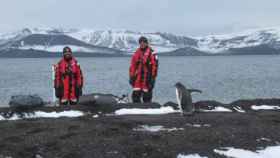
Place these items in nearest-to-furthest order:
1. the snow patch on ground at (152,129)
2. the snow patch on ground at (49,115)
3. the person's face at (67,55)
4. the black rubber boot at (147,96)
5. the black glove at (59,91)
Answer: the snow patch on ground at (152,129) → the snow patch on ground at (49,115) → the person's face at (67,55) → the black glove at (59,91) → the black rubber boot at (147,96)

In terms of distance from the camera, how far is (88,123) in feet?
34.5

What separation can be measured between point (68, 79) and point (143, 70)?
202cm

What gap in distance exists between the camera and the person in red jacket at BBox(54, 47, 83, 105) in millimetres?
13484

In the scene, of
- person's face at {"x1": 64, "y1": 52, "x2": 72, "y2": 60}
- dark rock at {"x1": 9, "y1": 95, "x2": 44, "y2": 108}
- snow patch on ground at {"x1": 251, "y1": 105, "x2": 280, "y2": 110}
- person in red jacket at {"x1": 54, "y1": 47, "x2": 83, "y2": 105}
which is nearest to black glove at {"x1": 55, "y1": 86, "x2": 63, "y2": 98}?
person in red jacket at {"x1": 54, "y1": 47, "x2": 83, "y2": 105}

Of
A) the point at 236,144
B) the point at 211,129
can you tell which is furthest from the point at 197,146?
the point at 211,129

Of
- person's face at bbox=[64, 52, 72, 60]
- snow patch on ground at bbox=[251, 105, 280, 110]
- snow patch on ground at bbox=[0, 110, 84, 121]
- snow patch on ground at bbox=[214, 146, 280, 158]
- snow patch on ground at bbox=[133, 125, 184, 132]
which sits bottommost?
snow patch on ground at bbox=[251, 105, 280, 110]

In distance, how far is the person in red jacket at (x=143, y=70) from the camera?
1403cm

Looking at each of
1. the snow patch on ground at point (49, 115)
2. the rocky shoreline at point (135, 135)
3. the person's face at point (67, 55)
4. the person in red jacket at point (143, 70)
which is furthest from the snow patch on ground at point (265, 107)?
the person's face at point (67, 55)

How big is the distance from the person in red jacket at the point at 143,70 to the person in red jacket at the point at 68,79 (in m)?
1.51

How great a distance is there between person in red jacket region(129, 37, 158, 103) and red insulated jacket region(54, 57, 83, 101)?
4.91ft

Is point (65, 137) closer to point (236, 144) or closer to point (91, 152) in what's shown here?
point (91, 152)

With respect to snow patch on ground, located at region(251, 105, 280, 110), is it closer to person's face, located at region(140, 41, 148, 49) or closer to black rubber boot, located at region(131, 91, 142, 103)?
black rubber boot, located at region(131, 91, 142, 103)

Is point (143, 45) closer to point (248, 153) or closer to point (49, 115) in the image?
point (49, 115)

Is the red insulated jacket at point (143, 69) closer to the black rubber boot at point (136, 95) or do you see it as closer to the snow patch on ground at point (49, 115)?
the black rubber boot at point (136, 95)
